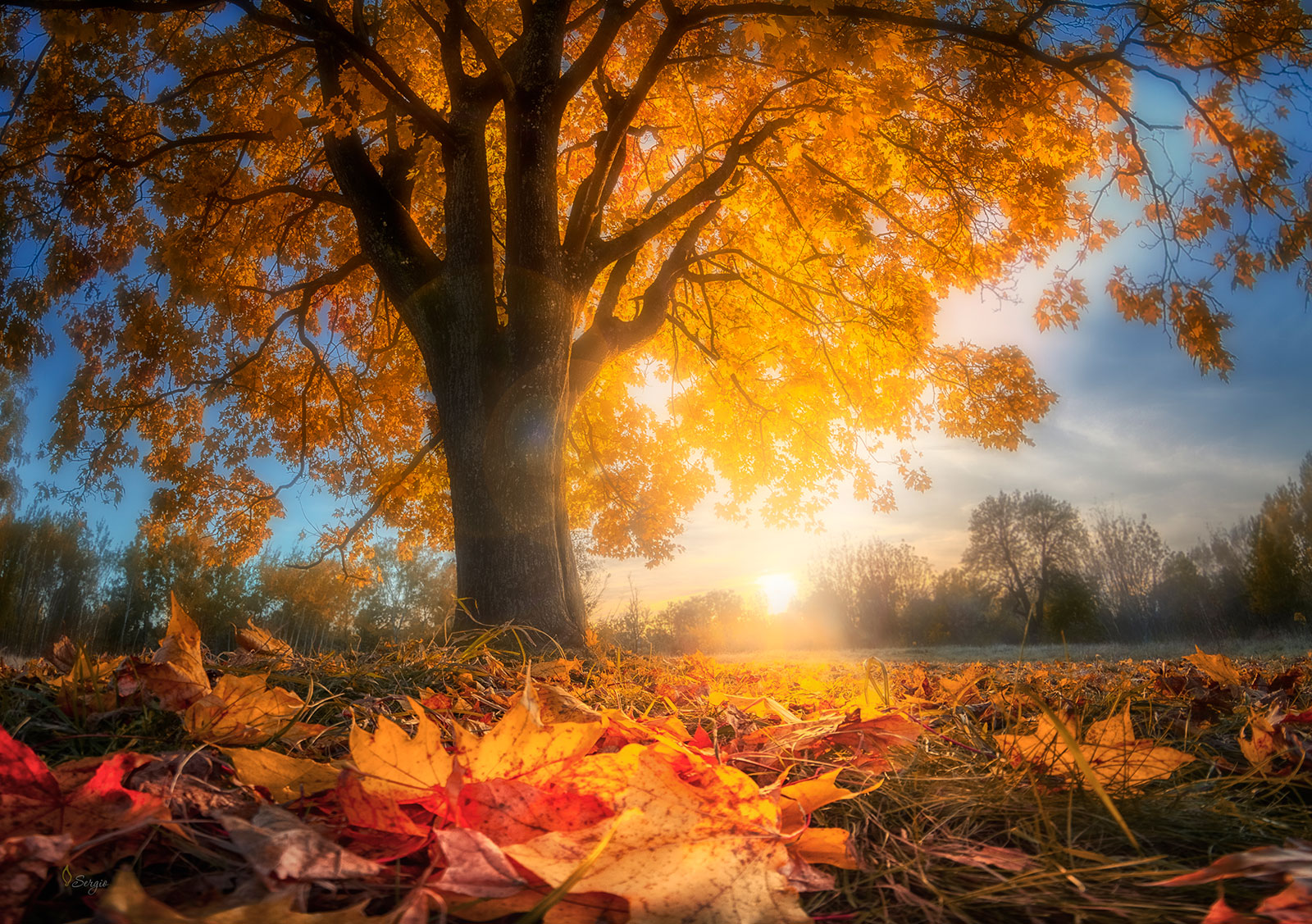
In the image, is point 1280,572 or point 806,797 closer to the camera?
point 806,797

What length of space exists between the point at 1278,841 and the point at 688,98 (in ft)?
22.9

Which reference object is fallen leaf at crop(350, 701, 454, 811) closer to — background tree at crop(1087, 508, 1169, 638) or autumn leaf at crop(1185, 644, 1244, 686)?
autumn leaf at crop(1185, 644, 1244, 686)

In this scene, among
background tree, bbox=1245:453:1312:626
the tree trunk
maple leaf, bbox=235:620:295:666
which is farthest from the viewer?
background tree, bbox=1245:453:1312:626

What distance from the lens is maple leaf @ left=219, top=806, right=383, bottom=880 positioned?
2.07 feet

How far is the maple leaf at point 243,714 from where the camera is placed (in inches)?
43.3

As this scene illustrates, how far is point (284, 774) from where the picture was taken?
868 mm

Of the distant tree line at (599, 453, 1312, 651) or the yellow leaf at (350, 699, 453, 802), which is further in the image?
the distant tree line at (599, 453, 1312, 651)

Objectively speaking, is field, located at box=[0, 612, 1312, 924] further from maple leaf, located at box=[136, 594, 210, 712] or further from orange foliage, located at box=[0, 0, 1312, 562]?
orange foliage, located at box=[0, 0, 1312, 562]

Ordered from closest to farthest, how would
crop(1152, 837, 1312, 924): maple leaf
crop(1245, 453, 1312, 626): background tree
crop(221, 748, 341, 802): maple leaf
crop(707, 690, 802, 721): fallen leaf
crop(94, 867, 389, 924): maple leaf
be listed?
crop(94, 867, 389, 924): maple leaf → crop(1152, 837, 1312, 924): maple leaf → crop(221, 748, 341, 802): maple leaf → crop(707, 690, 802, 721): fallen leaf → crop(1245, 453, 1312, 626): background tree

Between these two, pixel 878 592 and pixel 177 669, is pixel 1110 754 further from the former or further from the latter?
pixel 878 592

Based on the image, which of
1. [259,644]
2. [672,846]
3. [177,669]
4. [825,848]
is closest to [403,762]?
[672,846]

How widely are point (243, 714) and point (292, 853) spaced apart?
628mm

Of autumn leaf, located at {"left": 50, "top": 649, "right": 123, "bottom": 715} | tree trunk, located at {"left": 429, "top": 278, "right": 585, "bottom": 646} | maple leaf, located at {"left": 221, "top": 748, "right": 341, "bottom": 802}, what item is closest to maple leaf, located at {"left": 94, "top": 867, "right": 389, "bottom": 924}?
maple leaf, located at {"left": 221, "top": 748, "right": 341, "bottom": 802}

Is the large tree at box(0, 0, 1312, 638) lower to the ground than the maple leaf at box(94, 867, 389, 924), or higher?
higher
